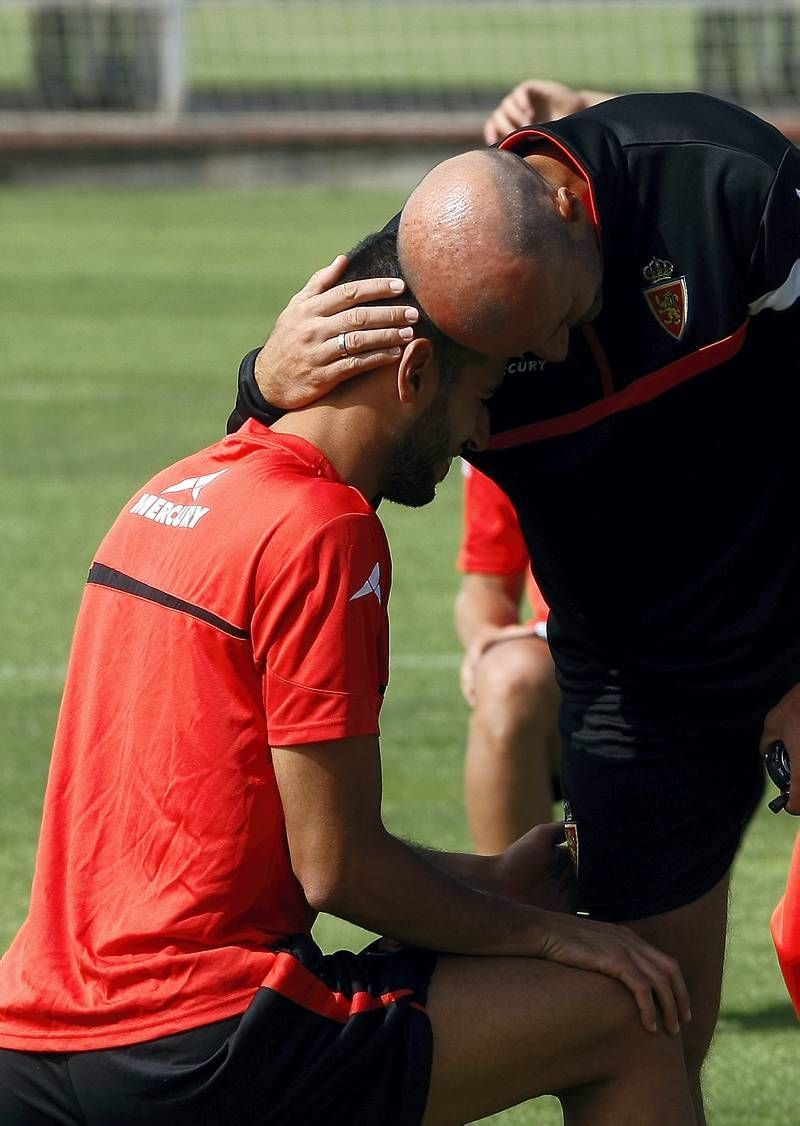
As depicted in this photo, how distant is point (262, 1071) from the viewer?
9.41ft

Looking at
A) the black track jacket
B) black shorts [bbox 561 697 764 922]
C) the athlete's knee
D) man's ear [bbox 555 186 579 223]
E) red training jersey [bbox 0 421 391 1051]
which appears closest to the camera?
red training jersey [bbox 0 421 391 1051]

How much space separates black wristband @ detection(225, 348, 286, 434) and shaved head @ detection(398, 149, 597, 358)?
1.04ft

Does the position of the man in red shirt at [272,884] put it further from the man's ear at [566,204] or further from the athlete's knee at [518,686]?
the athlete's knee at [518,686]

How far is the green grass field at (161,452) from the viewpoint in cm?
535

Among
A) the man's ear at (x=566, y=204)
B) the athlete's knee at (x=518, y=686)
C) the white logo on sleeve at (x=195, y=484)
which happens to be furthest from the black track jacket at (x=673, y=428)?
the athlete's knee at (x=518, y=686)

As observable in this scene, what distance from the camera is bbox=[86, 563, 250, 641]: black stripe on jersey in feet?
9.41

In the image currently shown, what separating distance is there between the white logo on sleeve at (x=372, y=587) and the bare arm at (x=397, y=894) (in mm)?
194

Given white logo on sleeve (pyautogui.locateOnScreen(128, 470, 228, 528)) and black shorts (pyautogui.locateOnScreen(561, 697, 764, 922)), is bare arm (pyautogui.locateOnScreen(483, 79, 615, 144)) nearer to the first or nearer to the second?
black shorts (pyautogui.locateOnScreen(561, 697, 764, 922))

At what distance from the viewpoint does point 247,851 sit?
2896 mm

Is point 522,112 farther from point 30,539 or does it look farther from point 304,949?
point 30,539

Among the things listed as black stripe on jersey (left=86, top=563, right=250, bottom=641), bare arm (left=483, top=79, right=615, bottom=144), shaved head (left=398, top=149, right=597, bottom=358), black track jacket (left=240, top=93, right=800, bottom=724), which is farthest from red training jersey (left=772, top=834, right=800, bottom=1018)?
bare arm (left=483, top=79, right=615, bottom=144)

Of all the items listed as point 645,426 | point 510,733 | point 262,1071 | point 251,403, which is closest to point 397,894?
point 262,1071

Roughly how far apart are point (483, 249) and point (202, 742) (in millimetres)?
802

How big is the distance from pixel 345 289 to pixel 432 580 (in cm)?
556
